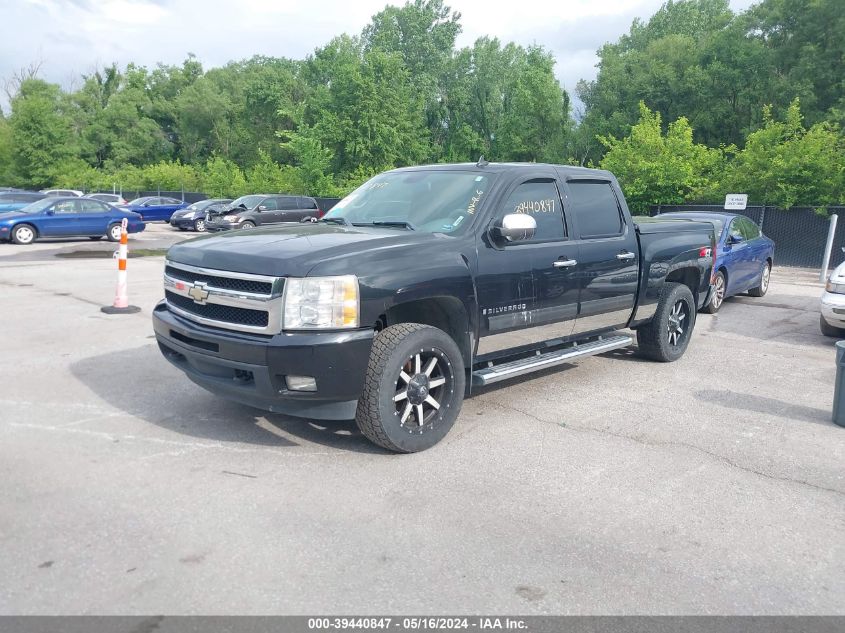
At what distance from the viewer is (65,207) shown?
874 inches

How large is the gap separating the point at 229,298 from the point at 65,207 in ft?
68.1

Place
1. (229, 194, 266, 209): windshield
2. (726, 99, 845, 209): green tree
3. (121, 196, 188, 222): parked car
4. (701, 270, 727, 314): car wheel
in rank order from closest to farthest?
(701, 270, 727, 314): car wheel → (726, 99, 845, 209): green tree → (229, 194, 266, 209): windshield → (121, 196, 188, 222): parked car

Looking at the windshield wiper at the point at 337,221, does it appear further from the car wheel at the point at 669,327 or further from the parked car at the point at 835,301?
the parked car at the point at 835,301

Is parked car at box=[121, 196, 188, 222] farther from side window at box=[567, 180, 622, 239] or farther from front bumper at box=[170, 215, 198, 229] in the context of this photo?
side window at box=[567, 180, 622, 239]

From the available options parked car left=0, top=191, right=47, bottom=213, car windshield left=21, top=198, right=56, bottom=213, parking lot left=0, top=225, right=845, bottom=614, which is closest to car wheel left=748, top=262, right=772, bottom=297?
parking lot left=0, top=225, right=845, bottom=614

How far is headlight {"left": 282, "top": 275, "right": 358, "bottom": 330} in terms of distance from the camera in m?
4.23

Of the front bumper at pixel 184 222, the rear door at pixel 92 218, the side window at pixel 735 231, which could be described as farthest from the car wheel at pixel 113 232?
the side window at pixel 735 231

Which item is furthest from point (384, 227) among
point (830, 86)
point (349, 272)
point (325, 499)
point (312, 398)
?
point (830, 86)

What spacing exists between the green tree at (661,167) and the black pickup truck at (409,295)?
19.6m

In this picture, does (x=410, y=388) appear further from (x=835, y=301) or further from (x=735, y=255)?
(x=735, y=255)

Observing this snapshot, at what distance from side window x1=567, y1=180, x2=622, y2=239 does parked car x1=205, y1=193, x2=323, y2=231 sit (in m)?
21.5

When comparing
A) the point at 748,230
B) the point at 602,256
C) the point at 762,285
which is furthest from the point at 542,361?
the point at 762,285

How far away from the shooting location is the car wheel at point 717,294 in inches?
448
